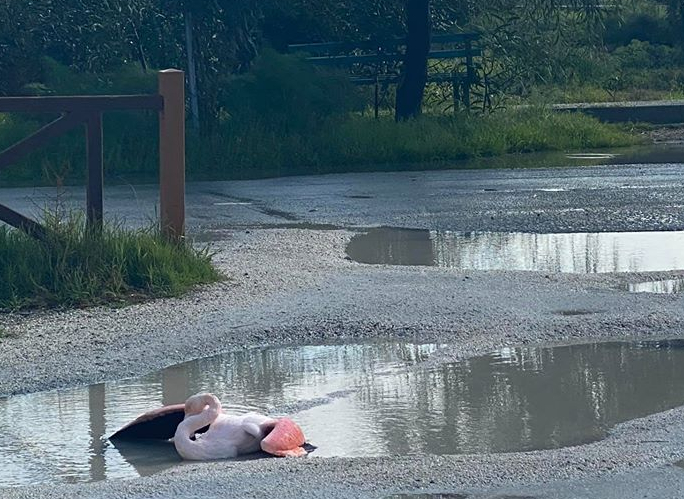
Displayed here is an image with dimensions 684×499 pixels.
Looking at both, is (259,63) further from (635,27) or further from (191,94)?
(635,27)

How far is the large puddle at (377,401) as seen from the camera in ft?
21.0

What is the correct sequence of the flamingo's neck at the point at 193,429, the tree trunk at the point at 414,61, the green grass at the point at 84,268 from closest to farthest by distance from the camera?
1. the flamingo's neck at the point at 193,429
2. the green grass at the point at 84,268
3. the tree trunk at the point at 414,61

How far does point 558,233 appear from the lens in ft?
43.5

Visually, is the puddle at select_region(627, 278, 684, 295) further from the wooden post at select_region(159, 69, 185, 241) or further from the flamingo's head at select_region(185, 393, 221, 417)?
the flamingo's head at select_region(185, 393, 221, 417)

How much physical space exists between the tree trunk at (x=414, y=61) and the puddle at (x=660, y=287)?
41.2 ft

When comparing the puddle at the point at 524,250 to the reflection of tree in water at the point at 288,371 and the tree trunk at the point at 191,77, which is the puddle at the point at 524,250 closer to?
the reflection of tree in water at the point at 288,371

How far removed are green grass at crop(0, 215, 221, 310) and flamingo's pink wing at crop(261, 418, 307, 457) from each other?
143 inches

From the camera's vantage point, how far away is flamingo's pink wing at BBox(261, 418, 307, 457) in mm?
6254

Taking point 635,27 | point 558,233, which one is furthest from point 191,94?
point 635,27

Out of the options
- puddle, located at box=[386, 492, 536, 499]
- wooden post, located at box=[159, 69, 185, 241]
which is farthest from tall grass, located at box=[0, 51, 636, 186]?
puddle, located at box=[386, 492, 536, 499]

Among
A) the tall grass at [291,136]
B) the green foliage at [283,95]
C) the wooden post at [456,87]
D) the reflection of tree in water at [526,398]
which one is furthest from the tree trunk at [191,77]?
the reflection of tree in water at [526,398]

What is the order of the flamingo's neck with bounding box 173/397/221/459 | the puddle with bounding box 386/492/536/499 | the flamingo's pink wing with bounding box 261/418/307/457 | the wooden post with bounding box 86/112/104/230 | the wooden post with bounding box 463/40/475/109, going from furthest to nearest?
the wooden post with bounding box 463/40/475/109 < the wooden post with bounding box 86/112/104/230 < the flamingo's neck with bounding box 173/397/221/459 < the flamingo's pink wing with bounding box 261/418/307/457 < the puddle with bounding box 386/492/536/499

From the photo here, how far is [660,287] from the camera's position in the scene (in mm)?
10172

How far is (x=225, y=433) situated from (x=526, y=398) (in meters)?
1.78
